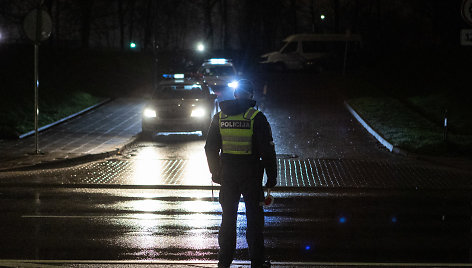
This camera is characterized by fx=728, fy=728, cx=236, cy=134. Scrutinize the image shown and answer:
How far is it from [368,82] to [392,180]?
79.7 feet

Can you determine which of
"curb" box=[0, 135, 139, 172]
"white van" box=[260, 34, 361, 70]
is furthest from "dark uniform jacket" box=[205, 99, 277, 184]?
"white van" box=[260, 34, 361, 70]

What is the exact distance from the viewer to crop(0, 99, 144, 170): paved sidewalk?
1609 centimetres

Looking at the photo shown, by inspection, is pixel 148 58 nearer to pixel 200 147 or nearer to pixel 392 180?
pixel 200 147

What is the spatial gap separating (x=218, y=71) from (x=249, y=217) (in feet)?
81.5

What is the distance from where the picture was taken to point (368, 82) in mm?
37406

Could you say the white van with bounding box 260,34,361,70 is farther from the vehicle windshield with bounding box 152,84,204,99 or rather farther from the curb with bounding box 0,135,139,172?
the curb with bounding box 0,135,139,172

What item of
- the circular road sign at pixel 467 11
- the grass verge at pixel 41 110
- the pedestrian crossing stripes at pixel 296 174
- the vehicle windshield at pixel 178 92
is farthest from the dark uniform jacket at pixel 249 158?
the vehicle windshield at pixel 178 92

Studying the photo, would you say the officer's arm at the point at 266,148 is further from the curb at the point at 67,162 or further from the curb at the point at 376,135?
the curb at the point at 376,135

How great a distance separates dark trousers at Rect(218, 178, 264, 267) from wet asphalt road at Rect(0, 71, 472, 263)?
30.4 inches

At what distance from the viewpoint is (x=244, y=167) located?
22.5 ft

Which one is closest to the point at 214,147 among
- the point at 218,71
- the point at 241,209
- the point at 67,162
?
the point at 241,209

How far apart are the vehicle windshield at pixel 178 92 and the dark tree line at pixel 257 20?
81.1 ft

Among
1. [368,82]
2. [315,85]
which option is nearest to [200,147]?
[315,85]

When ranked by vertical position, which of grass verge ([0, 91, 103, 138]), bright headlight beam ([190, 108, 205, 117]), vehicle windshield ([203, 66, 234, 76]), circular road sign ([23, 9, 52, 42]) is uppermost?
circular road sign ([23, 9, 52, 42])
